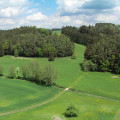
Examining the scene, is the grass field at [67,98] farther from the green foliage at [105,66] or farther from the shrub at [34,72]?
the green foliage at [105,66]

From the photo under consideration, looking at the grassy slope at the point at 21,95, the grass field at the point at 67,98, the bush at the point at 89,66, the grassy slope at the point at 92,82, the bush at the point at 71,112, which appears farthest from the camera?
the bush at the point at 89,66

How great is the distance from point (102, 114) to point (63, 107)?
950 centimetres

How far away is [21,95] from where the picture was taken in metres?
43.8

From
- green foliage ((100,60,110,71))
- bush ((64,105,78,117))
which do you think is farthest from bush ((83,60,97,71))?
bush ((64,105,78,117))

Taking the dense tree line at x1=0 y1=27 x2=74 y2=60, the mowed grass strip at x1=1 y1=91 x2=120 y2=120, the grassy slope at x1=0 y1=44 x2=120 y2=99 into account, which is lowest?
the mowed grass strip at x1=1 y1=91 x2=120 y2=120

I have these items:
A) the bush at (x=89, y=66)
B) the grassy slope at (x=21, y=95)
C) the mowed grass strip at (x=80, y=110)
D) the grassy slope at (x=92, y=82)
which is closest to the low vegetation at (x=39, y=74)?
the grassy slope at (x=21, y=95)

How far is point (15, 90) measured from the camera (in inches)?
1845

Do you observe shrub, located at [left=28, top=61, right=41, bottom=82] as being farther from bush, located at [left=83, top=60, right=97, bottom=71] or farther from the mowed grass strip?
bush, located at [left=83, top=60, right=97, bottom=71]

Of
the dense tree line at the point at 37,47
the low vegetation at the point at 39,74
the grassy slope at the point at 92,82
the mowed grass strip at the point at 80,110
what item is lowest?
the mowed grass strip at the point at 80,110

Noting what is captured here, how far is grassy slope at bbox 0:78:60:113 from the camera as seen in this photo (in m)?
37.2

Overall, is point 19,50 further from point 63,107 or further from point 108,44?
point 63,107

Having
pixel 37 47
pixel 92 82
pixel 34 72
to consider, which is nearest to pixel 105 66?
pixel 92 82

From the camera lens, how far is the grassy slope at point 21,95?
37.2 meters

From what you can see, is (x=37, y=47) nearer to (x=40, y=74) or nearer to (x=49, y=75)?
(x=40, y=74)
